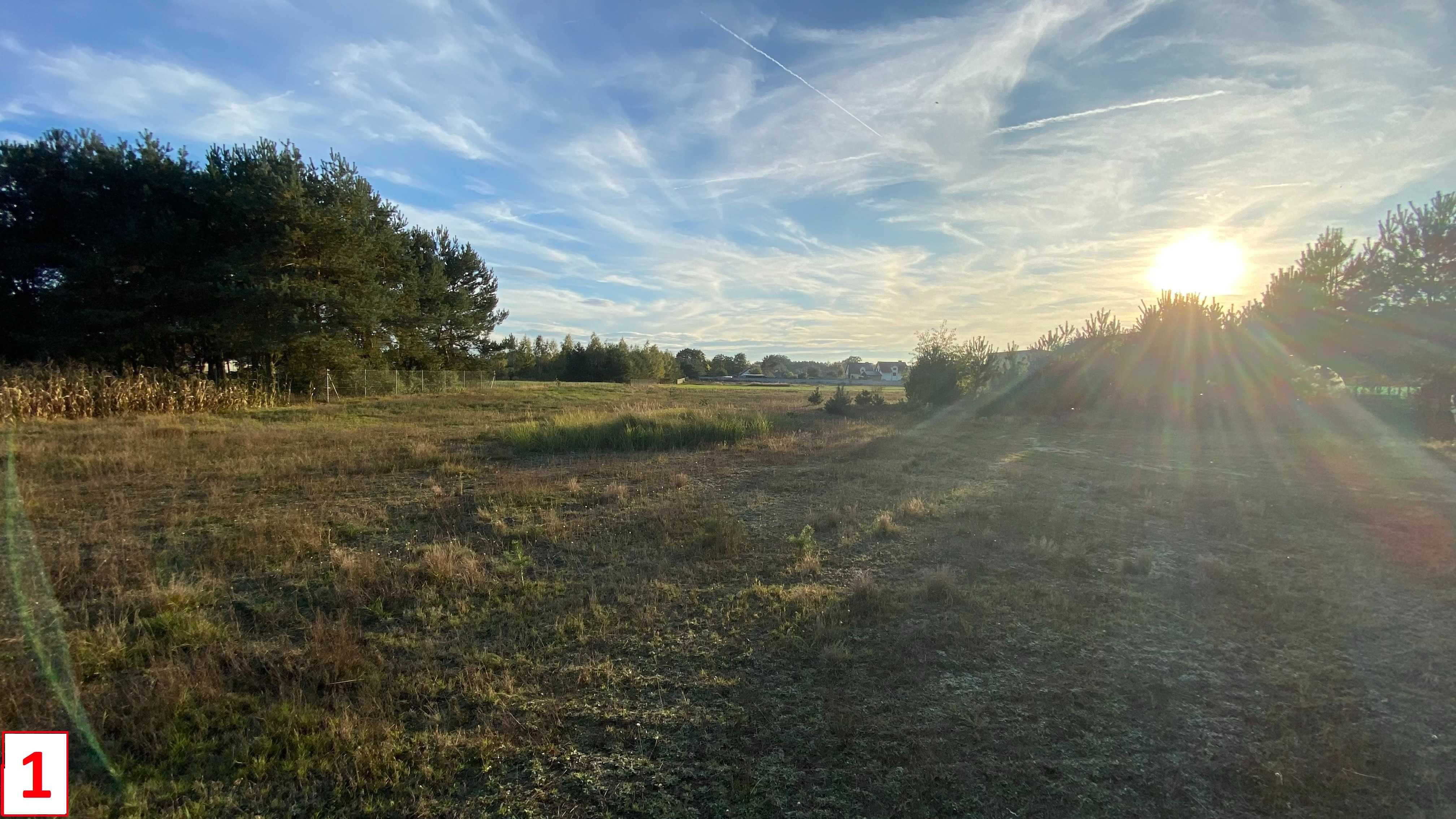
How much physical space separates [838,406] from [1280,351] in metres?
14.2

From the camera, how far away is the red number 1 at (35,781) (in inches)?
89.9

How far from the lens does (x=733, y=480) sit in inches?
358

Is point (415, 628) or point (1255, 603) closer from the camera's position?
point (415, 628)

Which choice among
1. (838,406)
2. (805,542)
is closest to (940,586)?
(805,542)

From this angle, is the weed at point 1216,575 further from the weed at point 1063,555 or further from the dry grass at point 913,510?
the dry grass at point 913,510

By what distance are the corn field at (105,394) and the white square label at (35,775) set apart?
54.0 ft

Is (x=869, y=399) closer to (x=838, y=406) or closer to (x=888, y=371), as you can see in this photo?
(x=838, y=406)

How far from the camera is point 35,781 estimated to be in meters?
2.34

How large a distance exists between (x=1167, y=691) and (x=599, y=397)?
2796 cm

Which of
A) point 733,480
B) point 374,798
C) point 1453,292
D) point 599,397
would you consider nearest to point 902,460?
point 733,480

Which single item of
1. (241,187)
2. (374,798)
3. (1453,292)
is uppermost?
(241,187)

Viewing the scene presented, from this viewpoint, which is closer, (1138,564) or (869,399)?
(1138,564)

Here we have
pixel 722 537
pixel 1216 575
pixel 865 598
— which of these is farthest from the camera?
pixel 722 537

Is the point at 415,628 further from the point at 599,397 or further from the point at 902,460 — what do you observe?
the point at 599,397
